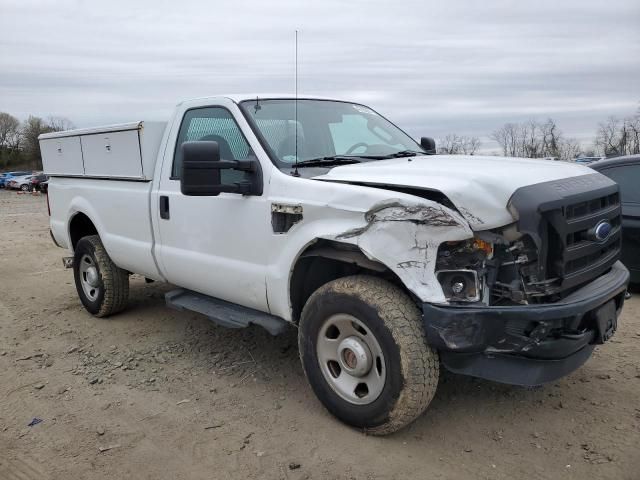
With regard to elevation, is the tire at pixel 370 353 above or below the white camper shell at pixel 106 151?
below

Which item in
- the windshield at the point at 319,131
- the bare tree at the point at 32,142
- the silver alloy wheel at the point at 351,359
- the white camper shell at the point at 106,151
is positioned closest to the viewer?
the silver alloy wheel at the point at 351,359

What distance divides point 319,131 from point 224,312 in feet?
5.05

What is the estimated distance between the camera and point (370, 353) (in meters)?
3.29

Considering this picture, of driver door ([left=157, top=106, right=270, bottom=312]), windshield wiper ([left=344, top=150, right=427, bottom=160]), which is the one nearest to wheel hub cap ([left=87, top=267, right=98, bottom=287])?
driver door ([left=157, top=106, right=270, bottom=312])

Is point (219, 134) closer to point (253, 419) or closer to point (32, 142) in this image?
point (253, 419)

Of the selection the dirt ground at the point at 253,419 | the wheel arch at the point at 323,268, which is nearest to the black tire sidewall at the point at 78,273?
the dirt ground at the point at 253,419

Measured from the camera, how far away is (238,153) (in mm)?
4129

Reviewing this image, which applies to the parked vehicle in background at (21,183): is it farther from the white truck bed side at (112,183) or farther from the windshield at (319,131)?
the windshield at (319,131)

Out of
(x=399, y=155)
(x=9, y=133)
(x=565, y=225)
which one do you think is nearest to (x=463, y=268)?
(x=565, y=225)

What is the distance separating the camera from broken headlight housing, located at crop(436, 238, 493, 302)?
117 inches

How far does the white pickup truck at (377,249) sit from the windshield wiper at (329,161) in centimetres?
1

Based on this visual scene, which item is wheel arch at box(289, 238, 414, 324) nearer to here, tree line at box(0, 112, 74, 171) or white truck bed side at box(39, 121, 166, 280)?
white truck bed side at box(39, 121, 166, 280)

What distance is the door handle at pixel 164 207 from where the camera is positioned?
463 centimetres

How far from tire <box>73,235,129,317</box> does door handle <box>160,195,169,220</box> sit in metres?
1.46
